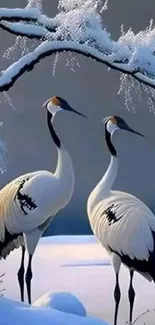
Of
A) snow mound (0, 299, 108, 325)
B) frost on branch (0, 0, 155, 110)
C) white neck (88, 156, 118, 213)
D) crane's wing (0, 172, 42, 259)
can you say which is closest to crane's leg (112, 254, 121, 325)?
white neck (88, 156, 118, 213)

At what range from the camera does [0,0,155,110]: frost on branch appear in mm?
3410

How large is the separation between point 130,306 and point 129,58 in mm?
1235

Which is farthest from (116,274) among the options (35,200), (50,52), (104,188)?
(50,52)

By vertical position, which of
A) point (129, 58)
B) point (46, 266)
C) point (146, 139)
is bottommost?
point (46, 266)

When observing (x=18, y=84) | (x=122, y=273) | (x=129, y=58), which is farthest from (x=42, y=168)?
(x=129, y=58)

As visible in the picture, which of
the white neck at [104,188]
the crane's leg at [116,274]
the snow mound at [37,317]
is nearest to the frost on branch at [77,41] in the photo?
the white neck at [104,188]

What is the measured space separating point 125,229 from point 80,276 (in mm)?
776

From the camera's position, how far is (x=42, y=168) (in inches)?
180

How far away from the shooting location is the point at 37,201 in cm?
392

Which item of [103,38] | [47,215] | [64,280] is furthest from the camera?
[64,280]

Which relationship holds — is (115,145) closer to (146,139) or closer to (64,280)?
(146,139)

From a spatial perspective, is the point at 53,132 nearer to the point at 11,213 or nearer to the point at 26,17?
the point at 11,213

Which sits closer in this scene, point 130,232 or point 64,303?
point 64,303

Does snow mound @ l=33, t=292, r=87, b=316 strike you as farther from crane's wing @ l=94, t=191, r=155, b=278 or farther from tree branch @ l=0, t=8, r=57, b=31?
tree branch @ l=0, t=8, r=57, b=31
